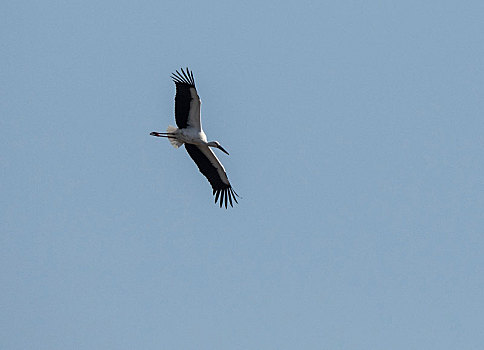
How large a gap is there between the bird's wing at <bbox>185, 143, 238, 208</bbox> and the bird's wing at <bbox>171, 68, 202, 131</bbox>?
970 mm

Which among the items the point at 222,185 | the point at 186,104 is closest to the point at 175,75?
the point at 186,104

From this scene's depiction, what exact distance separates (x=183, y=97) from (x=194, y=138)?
3.93 feet

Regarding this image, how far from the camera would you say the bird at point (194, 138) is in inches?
1460

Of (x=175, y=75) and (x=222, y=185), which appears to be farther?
(x=222, y=185)

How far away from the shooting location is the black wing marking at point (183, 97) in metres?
37.0

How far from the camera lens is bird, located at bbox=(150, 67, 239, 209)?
37.1 meters

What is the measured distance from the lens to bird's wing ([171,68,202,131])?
3700 cm

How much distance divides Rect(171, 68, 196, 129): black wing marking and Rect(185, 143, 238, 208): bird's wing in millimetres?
1168

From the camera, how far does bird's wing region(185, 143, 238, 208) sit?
38688 millimetres

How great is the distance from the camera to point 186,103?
37281mm

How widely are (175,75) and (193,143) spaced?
200 cm

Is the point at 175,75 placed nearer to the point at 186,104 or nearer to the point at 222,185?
the point at 186,104

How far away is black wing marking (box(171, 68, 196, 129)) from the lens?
121 ft

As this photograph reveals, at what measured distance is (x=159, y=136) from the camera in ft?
125
